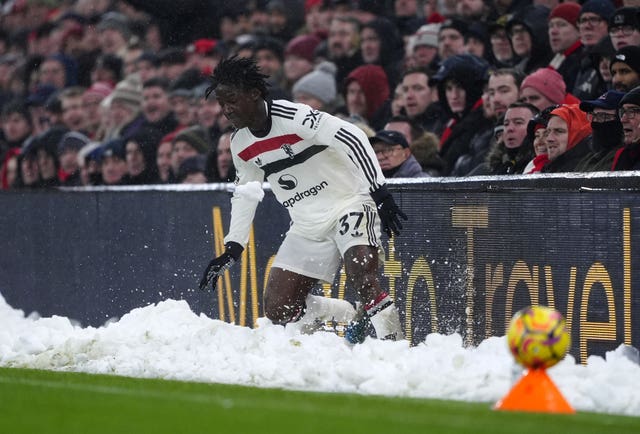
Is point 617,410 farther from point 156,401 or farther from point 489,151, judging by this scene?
point 489,151

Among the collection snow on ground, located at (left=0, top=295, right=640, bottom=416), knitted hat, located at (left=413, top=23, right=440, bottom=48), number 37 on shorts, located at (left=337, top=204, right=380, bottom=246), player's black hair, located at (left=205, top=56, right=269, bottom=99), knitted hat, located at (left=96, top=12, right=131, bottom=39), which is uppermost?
knitted hat, located at (left=96, top=12, right=131, bottom=39)

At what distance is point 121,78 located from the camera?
19.6 metres

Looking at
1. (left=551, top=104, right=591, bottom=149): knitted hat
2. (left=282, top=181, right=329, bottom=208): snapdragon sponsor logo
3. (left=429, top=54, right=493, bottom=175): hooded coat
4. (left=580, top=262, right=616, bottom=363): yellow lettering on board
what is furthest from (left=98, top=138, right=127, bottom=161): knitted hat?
(left=580, top=262, right=616, bottom=363): yellow lettering on board

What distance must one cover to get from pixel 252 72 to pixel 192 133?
545 cm

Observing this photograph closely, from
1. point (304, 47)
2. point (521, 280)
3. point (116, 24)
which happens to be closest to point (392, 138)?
point (521, 280)

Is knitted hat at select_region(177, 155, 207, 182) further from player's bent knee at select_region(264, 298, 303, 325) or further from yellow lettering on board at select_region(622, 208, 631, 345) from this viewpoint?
yellow lettering on board at select_region(622, 208, 631, 345)

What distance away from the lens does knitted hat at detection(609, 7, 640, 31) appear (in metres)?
10.9

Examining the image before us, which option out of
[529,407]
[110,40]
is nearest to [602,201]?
[529,407]

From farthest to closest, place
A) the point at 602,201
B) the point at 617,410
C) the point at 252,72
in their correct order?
1. the point at 252,72
2. the point at 602,201
3. the point at 617,410

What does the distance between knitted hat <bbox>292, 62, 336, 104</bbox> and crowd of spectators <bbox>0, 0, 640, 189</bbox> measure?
0.07 ft

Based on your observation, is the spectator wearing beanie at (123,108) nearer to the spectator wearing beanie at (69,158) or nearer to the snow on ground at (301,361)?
the spectator wearing beanie at (69,158)

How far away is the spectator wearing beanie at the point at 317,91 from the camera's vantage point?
47.3 feet

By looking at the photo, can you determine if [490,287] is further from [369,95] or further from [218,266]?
[369,95]

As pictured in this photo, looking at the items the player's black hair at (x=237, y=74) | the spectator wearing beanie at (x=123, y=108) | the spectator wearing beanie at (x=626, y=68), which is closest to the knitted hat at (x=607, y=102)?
the spectator wearing beanie at (x=626, y=68)
